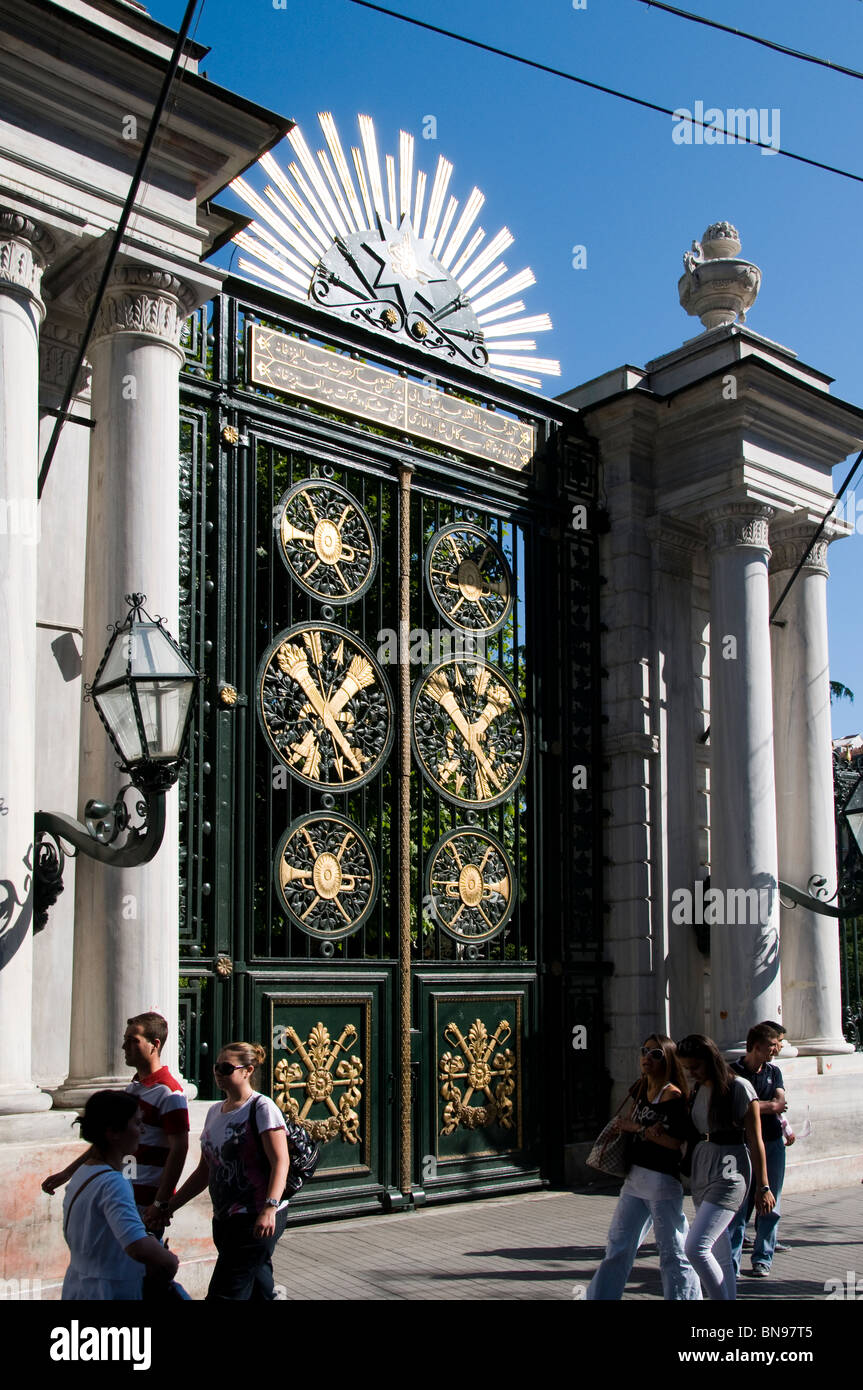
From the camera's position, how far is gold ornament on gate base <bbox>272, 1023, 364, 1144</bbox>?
→ 926cm

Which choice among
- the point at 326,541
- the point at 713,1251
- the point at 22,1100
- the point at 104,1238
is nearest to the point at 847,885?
the point at 326,541

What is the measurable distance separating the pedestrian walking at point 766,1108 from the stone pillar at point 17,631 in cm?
388

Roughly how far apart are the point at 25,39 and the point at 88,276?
4.04 ft

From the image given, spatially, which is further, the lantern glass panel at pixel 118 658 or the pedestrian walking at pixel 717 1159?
the lantern glass panel at pixel 118 658

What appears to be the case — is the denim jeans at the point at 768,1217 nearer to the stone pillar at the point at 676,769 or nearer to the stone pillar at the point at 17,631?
the stone pillar at the point at 676,769

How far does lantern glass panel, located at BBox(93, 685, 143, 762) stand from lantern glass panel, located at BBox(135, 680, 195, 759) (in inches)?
2.1

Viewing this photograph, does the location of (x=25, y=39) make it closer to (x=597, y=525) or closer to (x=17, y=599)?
(x=17, y=599)

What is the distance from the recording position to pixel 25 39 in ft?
23.7

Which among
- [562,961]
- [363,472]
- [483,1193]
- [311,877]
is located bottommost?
[483,1193]

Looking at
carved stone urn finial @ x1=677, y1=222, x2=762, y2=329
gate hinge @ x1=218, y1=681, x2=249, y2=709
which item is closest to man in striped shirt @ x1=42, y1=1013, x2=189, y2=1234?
gate hinge @ x1=218, y1=681, x2=249, y2=709

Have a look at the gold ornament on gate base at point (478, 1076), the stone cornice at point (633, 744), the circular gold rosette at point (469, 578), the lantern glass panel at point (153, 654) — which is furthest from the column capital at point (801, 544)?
the lantern glass panel at point (153, 654)

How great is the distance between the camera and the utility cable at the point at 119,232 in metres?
6.56

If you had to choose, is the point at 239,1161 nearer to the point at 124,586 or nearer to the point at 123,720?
the point at 123,720

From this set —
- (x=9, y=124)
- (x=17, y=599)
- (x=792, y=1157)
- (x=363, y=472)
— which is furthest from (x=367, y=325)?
(x=792, y=1157)
